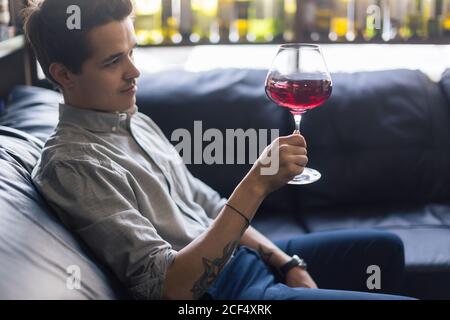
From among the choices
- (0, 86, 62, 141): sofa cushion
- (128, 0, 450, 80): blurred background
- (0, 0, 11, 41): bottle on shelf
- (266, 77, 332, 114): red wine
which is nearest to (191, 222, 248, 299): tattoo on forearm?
(266, 77, 332, 114): red wine

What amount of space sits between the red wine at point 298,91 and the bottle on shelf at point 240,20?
1248mm

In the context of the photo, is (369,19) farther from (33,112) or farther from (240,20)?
(33,112)

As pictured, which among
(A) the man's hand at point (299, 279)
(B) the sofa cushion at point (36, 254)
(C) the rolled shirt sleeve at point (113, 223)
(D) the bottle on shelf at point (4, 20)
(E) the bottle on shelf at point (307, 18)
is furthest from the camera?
(E) the bottle on shelf at point (307, 18)

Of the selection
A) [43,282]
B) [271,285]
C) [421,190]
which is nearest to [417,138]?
[421,190]

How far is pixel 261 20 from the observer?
2.43 meters

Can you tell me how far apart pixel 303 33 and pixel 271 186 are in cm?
142

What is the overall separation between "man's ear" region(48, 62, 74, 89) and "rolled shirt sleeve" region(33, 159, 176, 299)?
0.19 meters

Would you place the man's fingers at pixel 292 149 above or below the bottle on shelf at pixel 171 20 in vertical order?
below

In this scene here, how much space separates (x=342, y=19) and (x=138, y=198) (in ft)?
5.11

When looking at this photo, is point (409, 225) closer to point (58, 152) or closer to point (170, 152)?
point (170, 152)

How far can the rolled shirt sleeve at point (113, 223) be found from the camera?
103 cm

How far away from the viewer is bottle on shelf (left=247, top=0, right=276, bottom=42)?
7.93 ft

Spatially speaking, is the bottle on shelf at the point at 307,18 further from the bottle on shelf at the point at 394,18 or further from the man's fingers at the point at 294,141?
the man's fingers at the point at 294,141

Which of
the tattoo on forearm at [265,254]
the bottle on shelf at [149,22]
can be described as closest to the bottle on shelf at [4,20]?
the bottle on shelf at [149,22]
